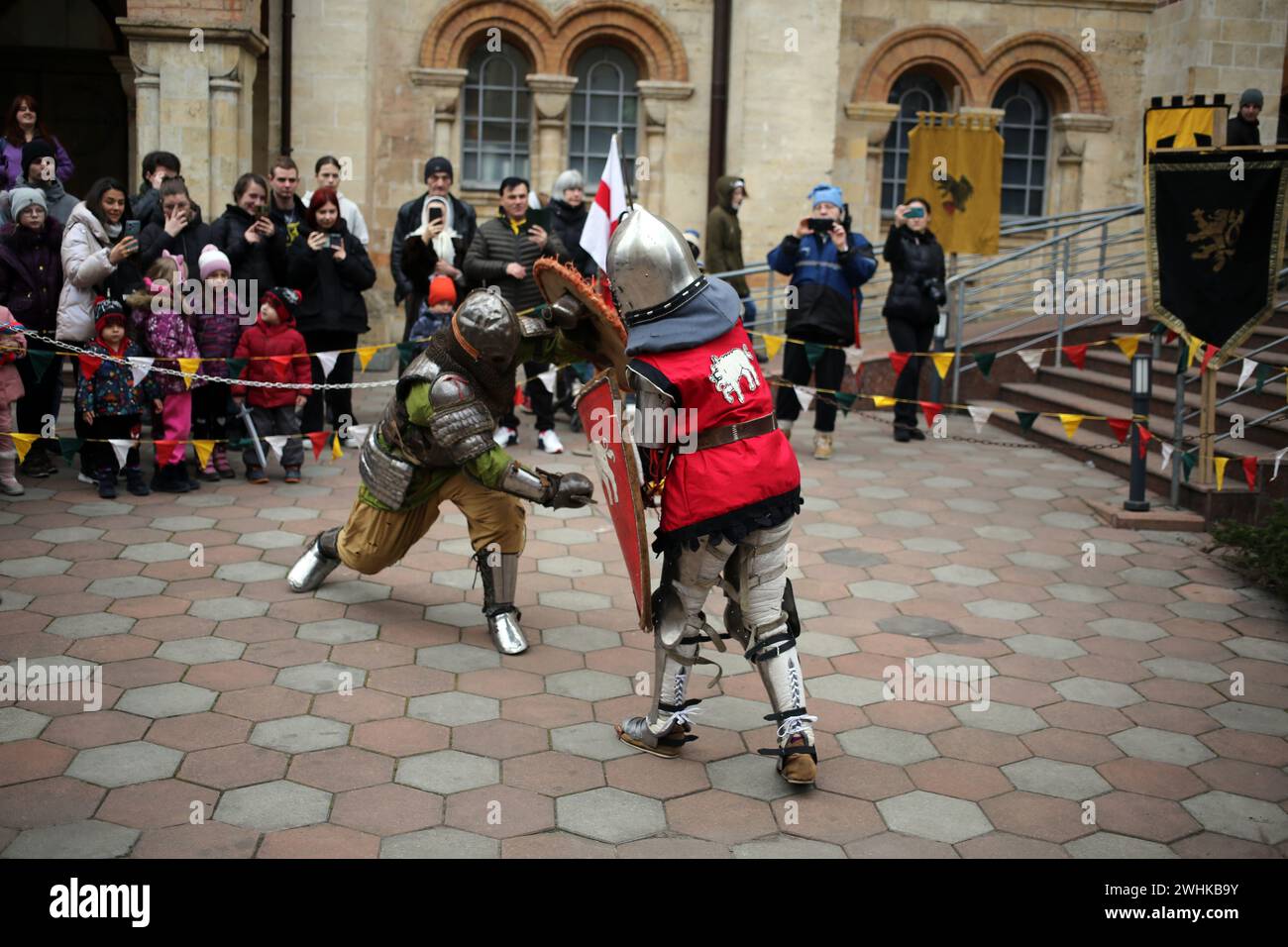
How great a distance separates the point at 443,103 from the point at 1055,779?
461 inches

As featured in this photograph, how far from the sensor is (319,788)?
415 cm

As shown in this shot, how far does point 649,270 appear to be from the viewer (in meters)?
4.18

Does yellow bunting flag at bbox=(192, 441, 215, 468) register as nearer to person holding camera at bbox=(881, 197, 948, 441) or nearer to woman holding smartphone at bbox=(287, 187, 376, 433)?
woman holding smartphone at bbox=(287, 187, 376, 433)

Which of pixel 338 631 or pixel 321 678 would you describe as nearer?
pixel 321 678

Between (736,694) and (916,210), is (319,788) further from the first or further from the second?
(916,210)

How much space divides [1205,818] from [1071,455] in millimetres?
5976

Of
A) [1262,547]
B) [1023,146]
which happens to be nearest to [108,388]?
[1262,547]

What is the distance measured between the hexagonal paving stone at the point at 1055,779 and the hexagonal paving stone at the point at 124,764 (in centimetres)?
284

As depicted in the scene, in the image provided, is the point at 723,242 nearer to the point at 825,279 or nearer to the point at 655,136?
the point at 825,279

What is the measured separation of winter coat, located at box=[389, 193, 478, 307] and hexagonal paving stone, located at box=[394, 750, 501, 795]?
546 centimetres

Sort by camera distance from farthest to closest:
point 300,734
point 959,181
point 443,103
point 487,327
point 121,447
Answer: point 443,103 → point 959,181 → point 121,447 → point 487,327 → point 300,734

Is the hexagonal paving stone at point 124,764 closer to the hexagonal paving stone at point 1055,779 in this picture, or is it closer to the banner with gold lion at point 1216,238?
the hexagonal paving stone at point 1055,779

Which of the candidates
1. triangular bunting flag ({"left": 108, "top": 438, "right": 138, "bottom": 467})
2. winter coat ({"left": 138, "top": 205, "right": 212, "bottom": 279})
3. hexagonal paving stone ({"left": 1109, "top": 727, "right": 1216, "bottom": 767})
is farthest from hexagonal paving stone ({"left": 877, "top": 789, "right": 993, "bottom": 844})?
winter coat ({"left": 138, "top": 205, "right": 212, "bottom": 279})

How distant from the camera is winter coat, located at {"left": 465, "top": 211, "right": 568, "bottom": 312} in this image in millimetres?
8484
